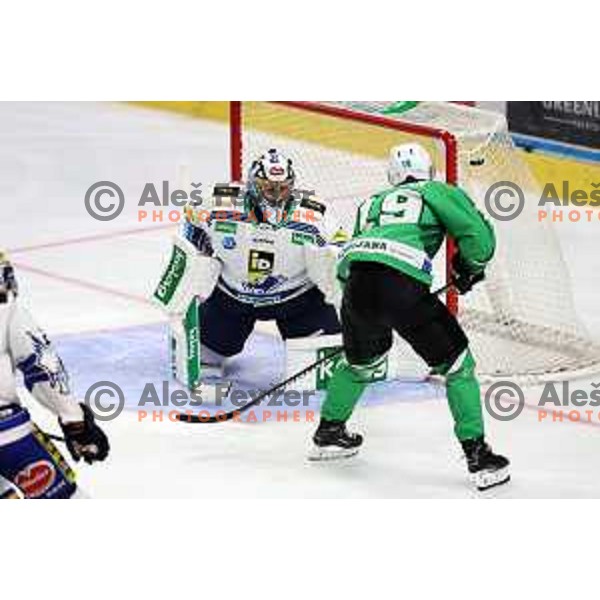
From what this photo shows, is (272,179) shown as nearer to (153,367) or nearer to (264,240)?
(264,240)

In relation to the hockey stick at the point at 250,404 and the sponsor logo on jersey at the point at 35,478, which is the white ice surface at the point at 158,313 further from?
the sponsor logo on jersey at the point at 35,478

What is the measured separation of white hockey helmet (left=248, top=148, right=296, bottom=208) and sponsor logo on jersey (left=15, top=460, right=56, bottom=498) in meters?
1.90

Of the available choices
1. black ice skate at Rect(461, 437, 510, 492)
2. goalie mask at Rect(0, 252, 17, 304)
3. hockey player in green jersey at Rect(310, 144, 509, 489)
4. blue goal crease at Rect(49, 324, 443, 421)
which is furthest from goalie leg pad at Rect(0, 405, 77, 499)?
blue goal crease at Rect(49, 324, 443, 421)

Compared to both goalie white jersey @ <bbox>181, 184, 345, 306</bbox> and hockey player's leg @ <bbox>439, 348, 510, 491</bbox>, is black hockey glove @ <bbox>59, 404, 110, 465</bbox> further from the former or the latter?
goalie white jersey @ <bbox>181, 184, 345, 306</bbox>

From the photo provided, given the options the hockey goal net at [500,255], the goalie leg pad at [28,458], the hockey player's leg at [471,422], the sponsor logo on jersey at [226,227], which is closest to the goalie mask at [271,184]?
the sponsor logo on jersey at [226,227]

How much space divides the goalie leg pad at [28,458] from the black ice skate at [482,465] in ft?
5.07

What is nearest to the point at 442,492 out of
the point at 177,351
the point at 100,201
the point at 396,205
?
the point at 396,205

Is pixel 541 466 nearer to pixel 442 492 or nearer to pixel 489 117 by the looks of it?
pixel 442 492

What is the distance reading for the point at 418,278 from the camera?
6.70 m

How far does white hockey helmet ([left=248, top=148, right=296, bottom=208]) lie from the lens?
7.26 metres

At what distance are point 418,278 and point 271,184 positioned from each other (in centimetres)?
81

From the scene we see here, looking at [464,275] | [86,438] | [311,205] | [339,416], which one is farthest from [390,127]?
[86,438]

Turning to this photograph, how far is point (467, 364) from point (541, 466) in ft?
1.50

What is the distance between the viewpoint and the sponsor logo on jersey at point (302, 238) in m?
7.43
